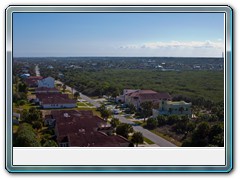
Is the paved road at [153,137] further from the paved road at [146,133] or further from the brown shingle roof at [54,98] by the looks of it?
the brown shingle roof at [54,98]

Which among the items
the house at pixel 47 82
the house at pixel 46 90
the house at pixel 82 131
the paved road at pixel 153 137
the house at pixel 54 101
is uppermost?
the house at pixel 47 82

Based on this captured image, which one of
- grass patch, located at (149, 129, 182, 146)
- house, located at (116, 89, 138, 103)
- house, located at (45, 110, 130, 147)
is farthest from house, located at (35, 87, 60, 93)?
grass patch, located at (149, 129, 182, 146)

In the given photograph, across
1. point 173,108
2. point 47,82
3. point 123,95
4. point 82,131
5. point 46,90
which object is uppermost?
point 47,82

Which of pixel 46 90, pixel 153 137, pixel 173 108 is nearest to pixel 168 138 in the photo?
pixel 153 137

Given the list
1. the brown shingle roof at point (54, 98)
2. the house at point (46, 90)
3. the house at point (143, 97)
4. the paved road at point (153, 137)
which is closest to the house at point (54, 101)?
the brown shingle roof at point (54, 98)

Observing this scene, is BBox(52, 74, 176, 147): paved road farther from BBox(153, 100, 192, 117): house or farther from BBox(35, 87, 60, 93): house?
BBox(153, 100, 192, 117): house

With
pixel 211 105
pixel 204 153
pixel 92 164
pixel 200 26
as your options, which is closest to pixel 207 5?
pixel 200 26

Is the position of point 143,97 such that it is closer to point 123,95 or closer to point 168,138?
point 123,95
